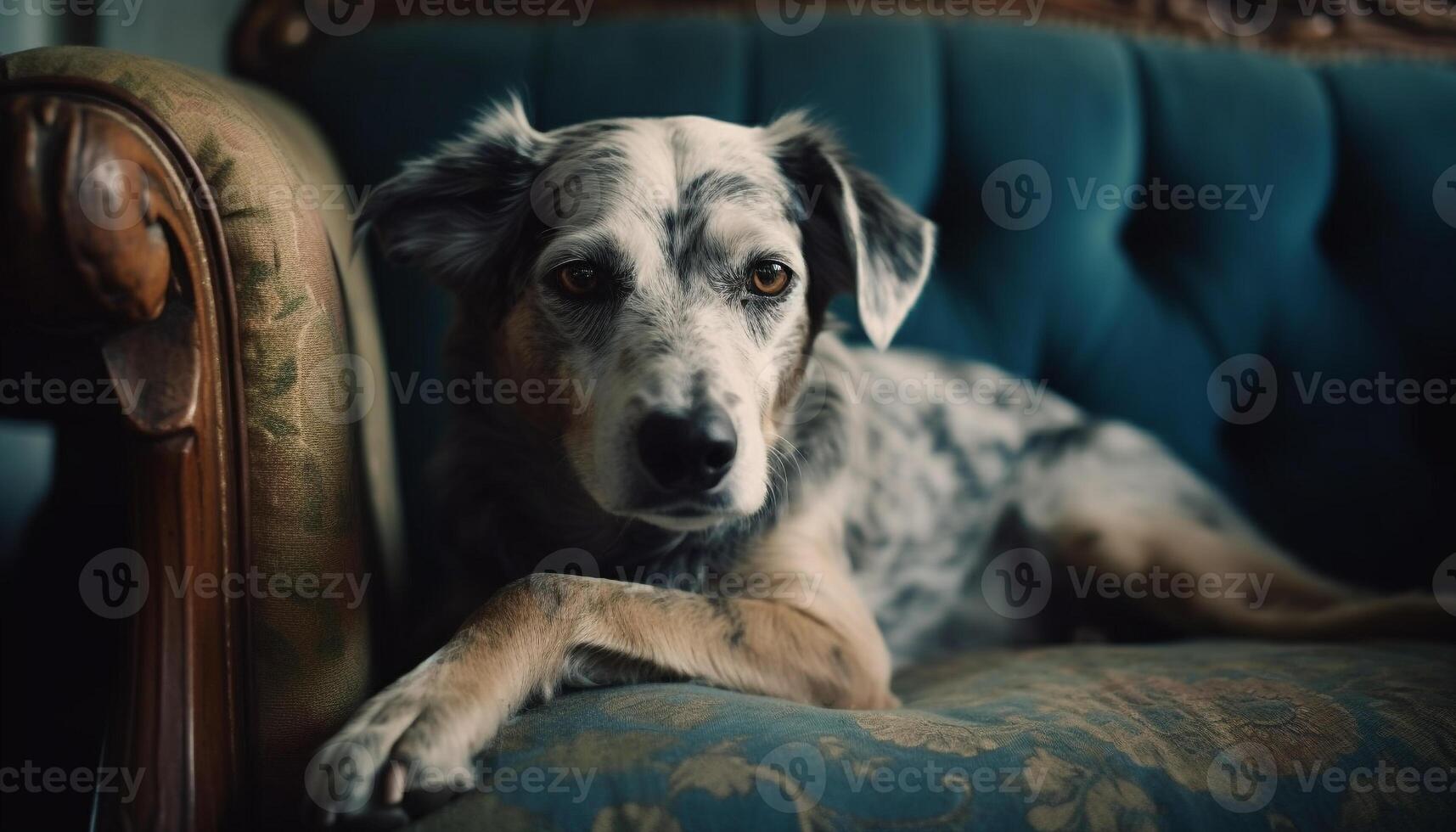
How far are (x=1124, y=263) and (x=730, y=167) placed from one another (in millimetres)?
1318

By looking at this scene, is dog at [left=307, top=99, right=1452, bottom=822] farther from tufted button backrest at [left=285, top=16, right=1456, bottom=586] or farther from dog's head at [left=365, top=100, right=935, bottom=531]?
tufted button backrest at [left=285, top=16, right=1456, bottom=586]

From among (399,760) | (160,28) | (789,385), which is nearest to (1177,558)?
(789,385)

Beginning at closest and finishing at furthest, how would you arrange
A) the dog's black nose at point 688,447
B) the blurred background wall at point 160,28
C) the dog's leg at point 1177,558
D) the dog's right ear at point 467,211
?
the dog's black nose at point 688,447, the dog's right ear at point 467,211, the dog's leg at point 1177,558, the blurred background wall at point 160,28

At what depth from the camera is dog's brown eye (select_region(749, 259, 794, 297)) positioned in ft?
5.02

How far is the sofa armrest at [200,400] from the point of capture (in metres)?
0.97

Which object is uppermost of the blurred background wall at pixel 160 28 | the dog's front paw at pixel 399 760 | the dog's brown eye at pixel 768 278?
the blurred background wall at pixel 160 28

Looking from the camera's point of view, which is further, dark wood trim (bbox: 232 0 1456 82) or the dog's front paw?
dark wood trim (bbox: 232 0 1456 82)

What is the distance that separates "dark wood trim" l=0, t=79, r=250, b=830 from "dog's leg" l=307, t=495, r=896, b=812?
0.68 ft

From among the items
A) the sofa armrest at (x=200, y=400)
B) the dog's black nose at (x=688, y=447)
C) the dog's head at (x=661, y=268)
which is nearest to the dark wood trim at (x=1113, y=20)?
the dog's head at (x=661, y=268)

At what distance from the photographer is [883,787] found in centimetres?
101

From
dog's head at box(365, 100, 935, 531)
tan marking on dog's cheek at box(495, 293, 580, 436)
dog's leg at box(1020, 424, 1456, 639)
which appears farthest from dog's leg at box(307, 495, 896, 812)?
dog's leg at box(1020, 424, 1456, 639)

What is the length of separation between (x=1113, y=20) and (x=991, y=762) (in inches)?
91.7

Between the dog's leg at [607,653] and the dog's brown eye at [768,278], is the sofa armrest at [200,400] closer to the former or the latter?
the dog's leg at [607,653]

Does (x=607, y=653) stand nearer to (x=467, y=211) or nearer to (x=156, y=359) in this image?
(x=156, y=359)
